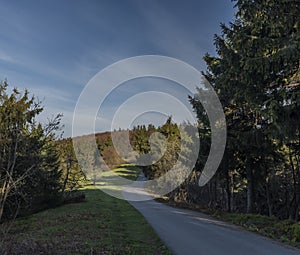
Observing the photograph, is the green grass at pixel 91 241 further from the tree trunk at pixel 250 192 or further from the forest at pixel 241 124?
the tree trunk at pixel 250 192

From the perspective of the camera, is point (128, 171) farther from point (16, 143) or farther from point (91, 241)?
point (16, 143)

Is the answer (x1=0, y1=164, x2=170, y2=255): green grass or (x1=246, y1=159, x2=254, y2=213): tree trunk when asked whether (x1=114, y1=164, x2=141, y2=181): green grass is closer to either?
(x1=246, y1=159, x2=254, y2=213): tree trunk

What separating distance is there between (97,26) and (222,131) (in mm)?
8291

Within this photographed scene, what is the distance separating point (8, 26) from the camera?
10844 millimetres

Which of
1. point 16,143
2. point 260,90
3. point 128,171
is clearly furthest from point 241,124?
point 128,171

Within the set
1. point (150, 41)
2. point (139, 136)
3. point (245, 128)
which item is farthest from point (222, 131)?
point (139, 136)

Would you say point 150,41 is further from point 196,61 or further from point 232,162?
point 232,162

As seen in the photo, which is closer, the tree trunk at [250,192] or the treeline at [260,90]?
the treeline at [260,90]

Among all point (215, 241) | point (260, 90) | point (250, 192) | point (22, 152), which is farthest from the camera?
point (250, 192)

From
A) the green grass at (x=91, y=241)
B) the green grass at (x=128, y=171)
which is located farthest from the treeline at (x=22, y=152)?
the green grass at (x=128, y=171)

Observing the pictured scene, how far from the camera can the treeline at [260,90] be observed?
28.1ft

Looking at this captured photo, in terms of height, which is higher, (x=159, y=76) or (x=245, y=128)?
(x=159, y=76)

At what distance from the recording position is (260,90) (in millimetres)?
9984

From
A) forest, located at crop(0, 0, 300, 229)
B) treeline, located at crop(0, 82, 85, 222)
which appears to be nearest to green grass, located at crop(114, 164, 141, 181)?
forest, located at crop(0, 0, 300, 229)
